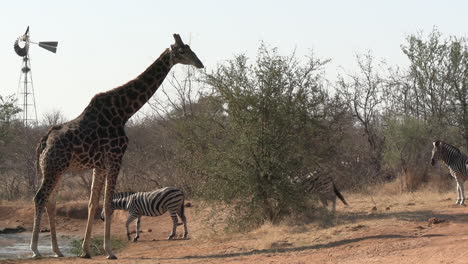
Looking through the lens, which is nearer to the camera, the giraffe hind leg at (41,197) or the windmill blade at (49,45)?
the giraffe hind leg at (41,197)

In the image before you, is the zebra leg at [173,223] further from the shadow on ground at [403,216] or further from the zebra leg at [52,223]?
the zebra leg at [52,223]

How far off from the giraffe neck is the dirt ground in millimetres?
2669

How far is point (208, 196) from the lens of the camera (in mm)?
15633

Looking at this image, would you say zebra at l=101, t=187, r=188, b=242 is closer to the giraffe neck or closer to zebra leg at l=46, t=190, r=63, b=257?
zebra leg at l=46, t=190, r=63, b=257

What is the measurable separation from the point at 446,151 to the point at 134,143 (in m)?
19.3

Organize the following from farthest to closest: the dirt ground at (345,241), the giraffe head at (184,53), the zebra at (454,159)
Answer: the zebra at (454,159)
the giraffe head at (184,53)
the dirt ground at (345,241)

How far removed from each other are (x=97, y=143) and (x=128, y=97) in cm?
122

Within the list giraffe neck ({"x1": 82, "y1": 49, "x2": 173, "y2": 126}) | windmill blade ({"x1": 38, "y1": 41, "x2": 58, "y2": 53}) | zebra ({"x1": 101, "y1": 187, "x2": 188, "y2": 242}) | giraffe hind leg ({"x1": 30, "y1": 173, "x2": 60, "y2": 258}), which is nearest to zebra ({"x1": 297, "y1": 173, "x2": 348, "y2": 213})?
zebra ({"x1": 101, "y1": 187, "x2": 188, "y2": 242})

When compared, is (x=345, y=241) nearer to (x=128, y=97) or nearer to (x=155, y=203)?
(x=128, y=97)

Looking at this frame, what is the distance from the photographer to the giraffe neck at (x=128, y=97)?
1298 centimetres

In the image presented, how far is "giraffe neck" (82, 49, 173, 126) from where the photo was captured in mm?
12977

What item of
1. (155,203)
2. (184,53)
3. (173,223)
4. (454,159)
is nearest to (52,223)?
(184,53)

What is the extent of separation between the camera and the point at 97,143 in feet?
41.4

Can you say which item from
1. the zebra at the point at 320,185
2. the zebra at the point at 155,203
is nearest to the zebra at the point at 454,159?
the zebra at the point at 320,185
